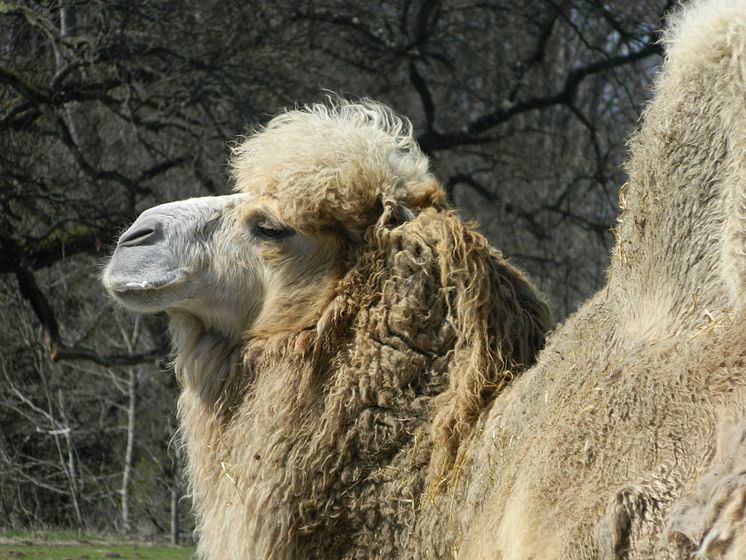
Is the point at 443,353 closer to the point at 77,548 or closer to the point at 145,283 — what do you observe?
the point at 145,283

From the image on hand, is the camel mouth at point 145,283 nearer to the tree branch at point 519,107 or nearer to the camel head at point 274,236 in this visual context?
the camel head at point 274,236

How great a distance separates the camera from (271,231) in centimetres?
404

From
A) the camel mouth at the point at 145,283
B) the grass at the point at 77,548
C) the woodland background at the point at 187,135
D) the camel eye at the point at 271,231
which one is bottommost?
the grass at the point at 77,548

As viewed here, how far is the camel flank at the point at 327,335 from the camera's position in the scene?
3557mm

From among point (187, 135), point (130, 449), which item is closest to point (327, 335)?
point (187, 135)

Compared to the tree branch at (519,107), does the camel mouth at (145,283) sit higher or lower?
lower

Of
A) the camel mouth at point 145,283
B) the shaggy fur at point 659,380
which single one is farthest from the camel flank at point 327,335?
the shaggy fur at point 659,380

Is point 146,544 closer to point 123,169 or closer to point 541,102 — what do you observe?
point 123,169

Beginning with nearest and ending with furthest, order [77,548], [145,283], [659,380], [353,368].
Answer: [659,380]
[353,368]
[145,283]
[77,548]

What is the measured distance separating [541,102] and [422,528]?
27.6ft

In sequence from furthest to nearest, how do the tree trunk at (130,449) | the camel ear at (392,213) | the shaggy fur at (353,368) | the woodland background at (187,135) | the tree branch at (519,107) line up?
the tree trunk at (130,449) → the tree branch at (519,107) → the woodland background at (187,135) → the camel ear at (392,213) → the shaggy fur at (353,368)

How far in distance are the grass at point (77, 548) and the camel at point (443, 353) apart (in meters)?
3.50

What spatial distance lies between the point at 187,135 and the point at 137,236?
6.50 metres

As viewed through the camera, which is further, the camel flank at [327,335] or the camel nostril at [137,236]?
the camel nostril at [137,236]
